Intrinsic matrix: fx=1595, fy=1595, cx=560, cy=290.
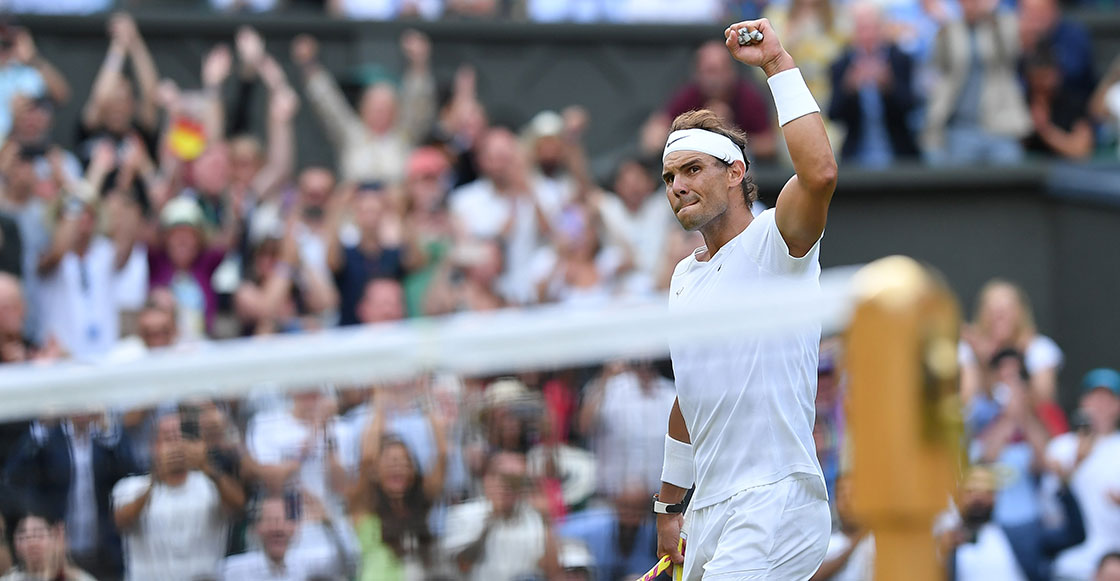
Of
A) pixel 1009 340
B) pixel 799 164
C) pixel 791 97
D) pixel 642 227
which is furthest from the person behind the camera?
pixel 642 227

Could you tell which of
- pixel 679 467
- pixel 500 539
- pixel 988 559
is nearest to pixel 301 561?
pixel 500 539

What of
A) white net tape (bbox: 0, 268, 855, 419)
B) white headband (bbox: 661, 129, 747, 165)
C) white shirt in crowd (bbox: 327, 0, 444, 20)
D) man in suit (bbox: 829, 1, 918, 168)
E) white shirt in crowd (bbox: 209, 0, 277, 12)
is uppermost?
white shirt in crowd (bbox: 209, 0, 277, 12)

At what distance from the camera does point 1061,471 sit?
371 inches

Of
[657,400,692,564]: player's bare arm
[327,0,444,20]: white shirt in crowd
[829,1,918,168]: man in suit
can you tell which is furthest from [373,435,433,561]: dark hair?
[327,0,444,20]: white shirt in crowd

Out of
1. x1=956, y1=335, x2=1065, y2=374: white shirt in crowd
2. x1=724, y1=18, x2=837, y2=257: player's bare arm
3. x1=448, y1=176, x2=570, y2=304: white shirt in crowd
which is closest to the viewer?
x1=724, y1=18, x2=837, y2=257: player's bare arm

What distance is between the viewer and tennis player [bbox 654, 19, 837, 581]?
14.7ft

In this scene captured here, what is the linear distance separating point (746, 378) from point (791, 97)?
0.81 meters

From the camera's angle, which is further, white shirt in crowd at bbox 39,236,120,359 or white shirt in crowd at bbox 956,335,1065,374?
white shirt in crowd at bbox 956,335,1065,374

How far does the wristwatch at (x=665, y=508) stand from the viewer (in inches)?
196

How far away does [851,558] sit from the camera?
4.47 m

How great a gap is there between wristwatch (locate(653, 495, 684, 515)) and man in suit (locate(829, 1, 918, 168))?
8174 millimetres

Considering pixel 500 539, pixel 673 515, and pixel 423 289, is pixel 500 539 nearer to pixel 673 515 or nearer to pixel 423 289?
pixel 673 515

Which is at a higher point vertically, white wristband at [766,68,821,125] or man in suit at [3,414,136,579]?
white wristband at [766,68,821,125]

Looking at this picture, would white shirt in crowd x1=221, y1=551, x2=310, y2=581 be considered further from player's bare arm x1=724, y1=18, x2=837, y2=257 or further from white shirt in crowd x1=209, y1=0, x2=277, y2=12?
white shirt in crowd x1=209, y1=0, x2=277, y2=12
